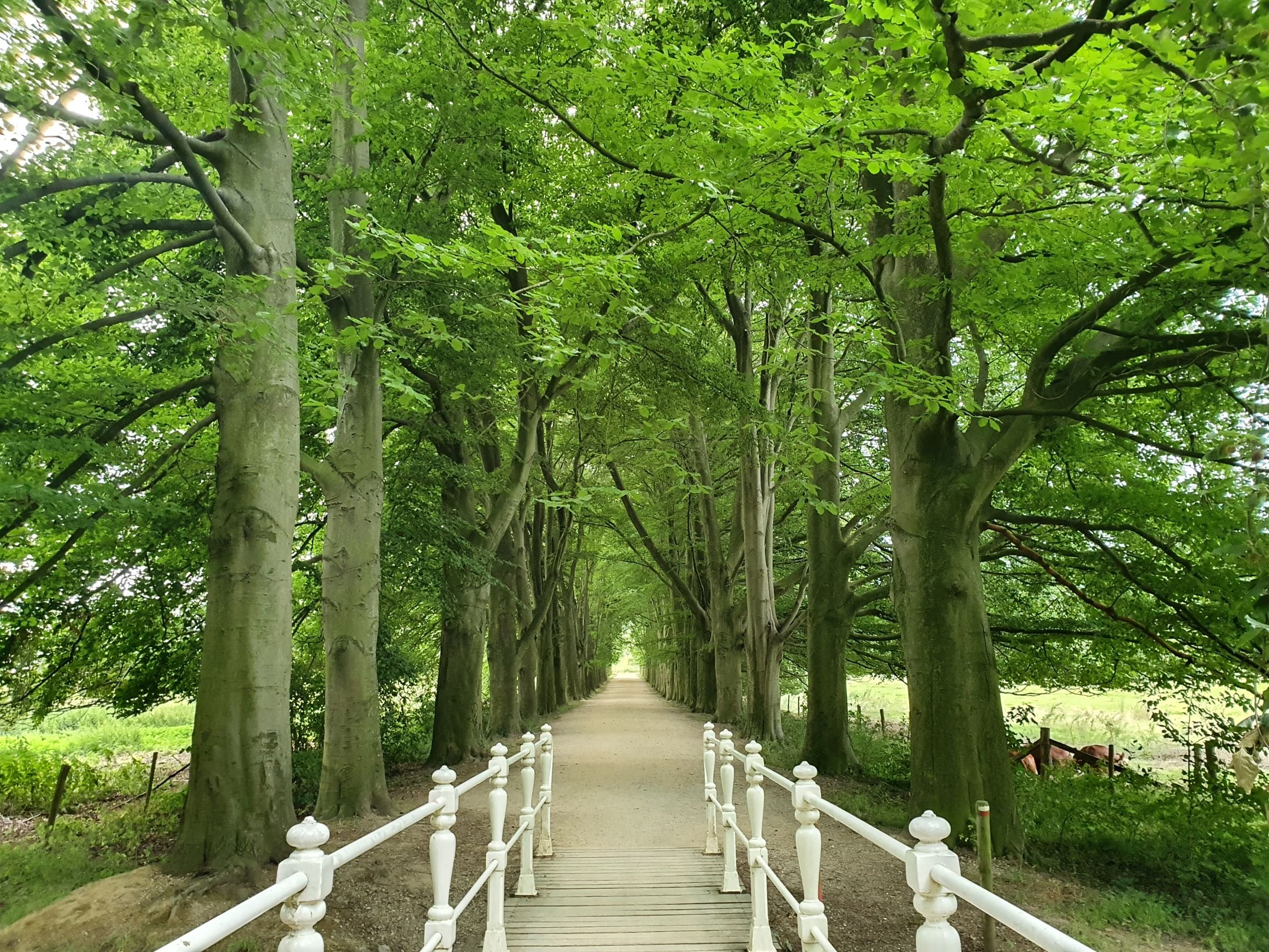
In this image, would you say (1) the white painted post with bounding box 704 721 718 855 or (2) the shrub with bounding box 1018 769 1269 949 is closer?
(2) the shrub with bounding box 1018 769 1269 949

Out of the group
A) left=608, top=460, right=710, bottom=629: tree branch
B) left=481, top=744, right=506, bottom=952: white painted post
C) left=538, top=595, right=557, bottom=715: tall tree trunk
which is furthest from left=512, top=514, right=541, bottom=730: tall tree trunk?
left=481, top=744, right=506, bottom=952: white painted post

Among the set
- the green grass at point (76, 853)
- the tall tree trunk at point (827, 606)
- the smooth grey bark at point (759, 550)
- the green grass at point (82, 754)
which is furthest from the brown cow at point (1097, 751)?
the green grass at point (82, 754)

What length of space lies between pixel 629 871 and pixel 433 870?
12.1ft

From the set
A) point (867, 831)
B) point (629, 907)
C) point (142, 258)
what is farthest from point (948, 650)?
point (142, 258)

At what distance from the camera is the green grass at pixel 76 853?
265 inches

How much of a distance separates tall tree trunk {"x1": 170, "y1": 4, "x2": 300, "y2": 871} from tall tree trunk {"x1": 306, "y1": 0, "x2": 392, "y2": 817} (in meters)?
1.38

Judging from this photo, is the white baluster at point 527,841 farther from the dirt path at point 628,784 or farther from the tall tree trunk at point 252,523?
the tall tree trunk at point 252,523

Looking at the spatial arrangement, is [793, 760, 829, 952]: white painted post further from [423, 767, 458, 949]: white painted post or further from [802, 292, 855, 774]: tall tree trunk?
[802, 292, 855, 774]: tall tree trunk

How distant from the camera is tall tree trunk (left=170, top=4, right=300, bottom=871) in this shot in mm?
5750

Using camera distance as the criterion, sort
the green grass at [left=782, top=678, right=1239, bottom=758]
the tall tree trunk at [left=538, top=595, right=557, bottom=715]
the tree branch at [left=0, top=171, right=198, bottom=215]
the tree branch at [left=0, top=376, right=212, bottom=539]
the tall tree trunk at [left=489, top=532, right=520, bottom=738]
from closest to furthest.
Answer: the tree branch at [left=0, top=171, right=198, bottom=215], the tree branch at [left=0, top=376, right=212, bottom=539], the tall tree trunk at [left=489, top=532, right=520, bottom=738], the green grass at [left=782, top=678, right=1239, bottom=758], the tall tree trunk at [left=538, top=595, right=557, bottom=715]

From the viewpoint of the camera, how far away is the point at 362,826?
7.68m

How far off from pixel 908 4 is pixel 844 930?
6.06 meters

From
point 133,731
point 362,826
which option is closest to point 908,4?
point 362,826

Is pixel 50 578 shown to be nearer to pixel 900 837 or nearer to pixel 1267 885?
pixel 900 837
